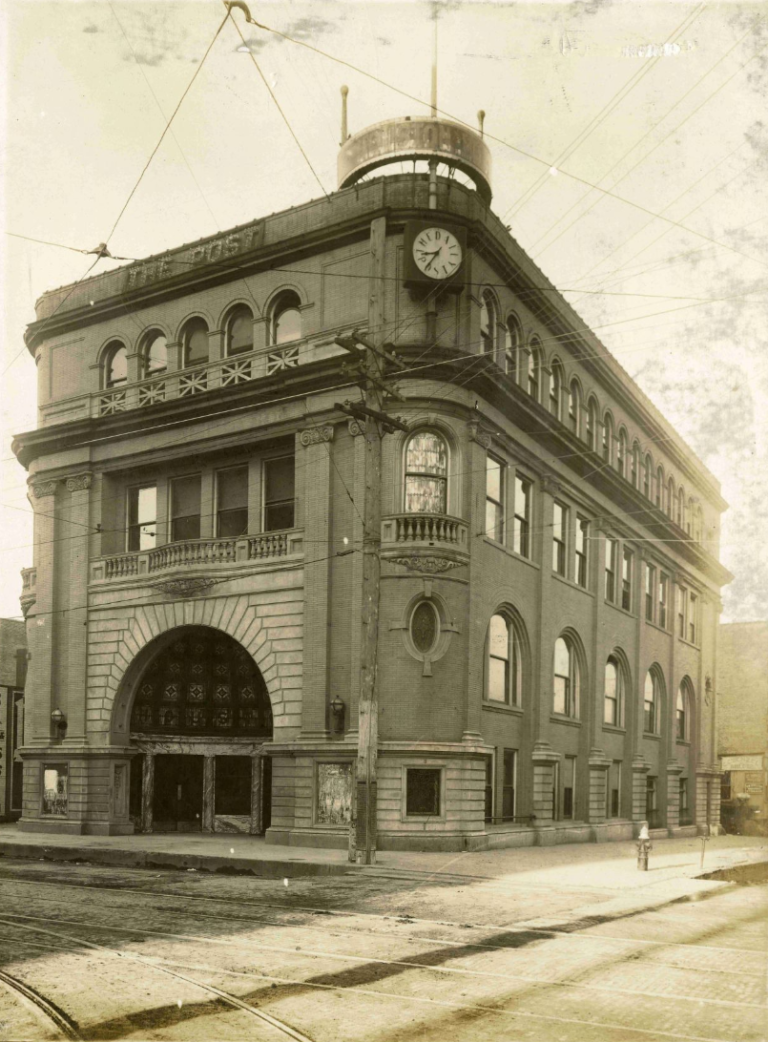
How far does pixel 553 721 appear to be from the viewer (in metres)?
31.4

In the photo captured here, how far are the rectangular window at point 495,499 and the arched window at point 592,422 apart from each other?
27.2 feet

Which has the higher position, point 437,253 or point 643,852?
point 437,253

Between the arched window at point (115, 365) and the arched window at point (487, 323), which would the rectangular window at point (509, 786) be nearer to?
the arched window at point (487, 323)

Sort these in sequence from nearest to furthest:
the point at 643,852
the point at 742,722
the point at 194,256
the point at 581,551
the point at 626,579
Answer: the point at 643,852 → the point at 194,256 → the point at 581,551 → the point at 626,579 → the point at 742,722

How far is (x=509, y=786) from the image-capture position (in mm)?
28656

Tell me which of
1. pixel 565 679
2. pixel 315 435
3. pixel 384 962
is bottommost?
pixel 384 962

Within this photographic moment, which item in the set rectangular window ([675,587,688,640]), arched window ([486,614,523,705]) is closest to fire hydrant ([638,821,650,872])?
arched window ([486,614,523,705])

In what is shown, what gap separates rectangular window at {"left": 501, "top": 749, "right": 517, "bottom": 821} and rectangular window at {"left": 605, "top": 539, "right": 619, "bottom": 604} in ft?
31.3

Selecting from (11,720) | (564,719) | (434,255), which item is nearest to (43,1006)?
(434,255)

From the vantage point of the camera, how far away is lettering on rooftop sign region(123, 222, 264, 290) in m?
28.4

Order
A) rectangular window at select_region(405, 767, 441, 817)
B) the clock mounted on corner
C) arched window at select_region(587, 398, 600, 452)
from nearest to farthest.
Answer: rectangular window at select_region(405, 767, 441, 817) → the clock mounted on corner → arched window at select_region(587, 398, 600, 452)

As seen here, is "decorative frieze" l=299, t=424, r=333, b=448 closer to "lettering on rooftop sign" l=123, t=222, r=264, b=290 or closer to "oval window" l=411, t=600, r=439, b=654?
"oval window" l=411, t=600, r=439, b=654

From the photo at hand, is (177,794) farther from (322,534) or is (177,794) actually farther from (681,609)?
(681,609)

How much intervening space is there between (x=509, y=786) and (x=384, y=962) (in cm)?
1848
